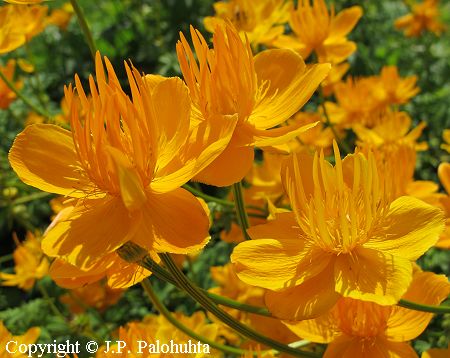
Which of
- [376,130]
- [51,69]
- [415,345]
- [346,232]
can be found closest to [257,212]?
[415,345]

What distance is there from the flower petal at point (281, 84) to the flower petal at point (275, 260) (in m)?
0.18

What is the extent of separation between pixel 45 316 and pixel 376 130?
45.0 inches

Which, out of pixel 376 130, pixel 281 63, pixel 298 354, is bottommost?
pixel 376 130

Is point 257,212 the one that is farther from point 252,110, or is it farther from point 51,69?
point 51,69

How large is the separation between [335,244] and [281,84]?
283mm

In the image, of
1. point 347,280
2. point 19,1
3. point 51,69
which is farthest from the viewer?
point 51,69

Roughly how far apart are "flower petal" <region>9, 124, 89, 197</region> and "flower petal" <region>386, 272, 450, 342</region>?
56 cm

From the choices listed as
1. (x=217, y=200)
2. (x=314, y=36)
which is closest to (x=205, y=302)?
(x=217, y=200)

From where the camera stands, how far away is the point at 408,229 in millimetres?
1044

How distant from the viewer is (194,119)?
1.11 meters

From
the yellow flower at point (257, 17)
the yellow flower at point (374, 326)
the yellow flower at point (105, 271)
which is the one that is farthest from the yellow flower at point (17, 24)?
the yellow flower at point (374, 326)

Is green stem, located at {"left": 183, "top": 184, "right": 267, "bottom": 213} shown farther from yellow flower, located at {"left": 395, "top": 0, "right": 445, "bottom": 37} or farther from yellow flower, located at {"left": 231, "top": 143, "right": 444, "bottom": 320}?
yellow flower, located at {"left": 395, "top": 0, "right": 445, "bottom": 37}

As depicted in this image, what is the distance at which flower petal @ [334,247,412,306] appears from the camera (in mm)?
949

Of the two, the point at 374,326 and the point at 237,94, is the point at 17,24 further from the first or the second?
the point at 374,326
